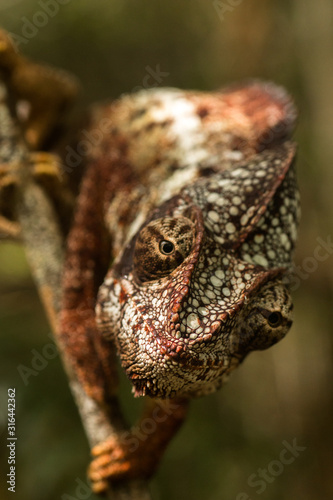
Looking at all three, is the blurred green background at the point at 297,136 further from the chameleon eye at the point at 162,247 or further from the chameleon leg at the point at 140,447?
the chameleon eye at the point at 162,247

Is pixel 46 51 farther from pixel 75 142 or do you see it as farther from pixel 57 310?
pixel 57 310

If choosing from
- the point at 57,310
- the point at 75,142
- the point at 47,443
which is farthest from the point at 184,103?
the point at 47,443

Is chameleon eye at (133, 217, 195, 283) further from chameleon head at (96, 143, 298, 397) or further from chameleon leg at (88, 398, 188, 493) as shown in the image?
chameleon leg at (88, 398, 188, 493)

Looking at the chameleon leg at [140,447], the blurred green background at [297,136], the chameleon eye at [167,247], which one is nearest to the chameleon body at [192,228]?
the chameleon eye at [167,247]

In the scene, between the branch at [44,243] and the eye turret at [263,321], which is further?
the branch at [44,243]

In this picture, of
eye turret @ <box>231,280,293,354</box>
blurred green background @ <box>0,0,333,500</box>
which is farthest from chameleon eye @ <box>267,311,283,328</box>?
blurred green background @ <box>0,0,333,500</box>

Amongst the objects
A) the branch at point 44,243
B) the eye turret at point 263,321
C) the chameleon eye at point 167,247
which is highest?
the chameleon eye at point 167,247

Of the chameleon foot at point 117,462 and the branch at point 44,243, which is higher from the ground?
the branch at point 44,243
